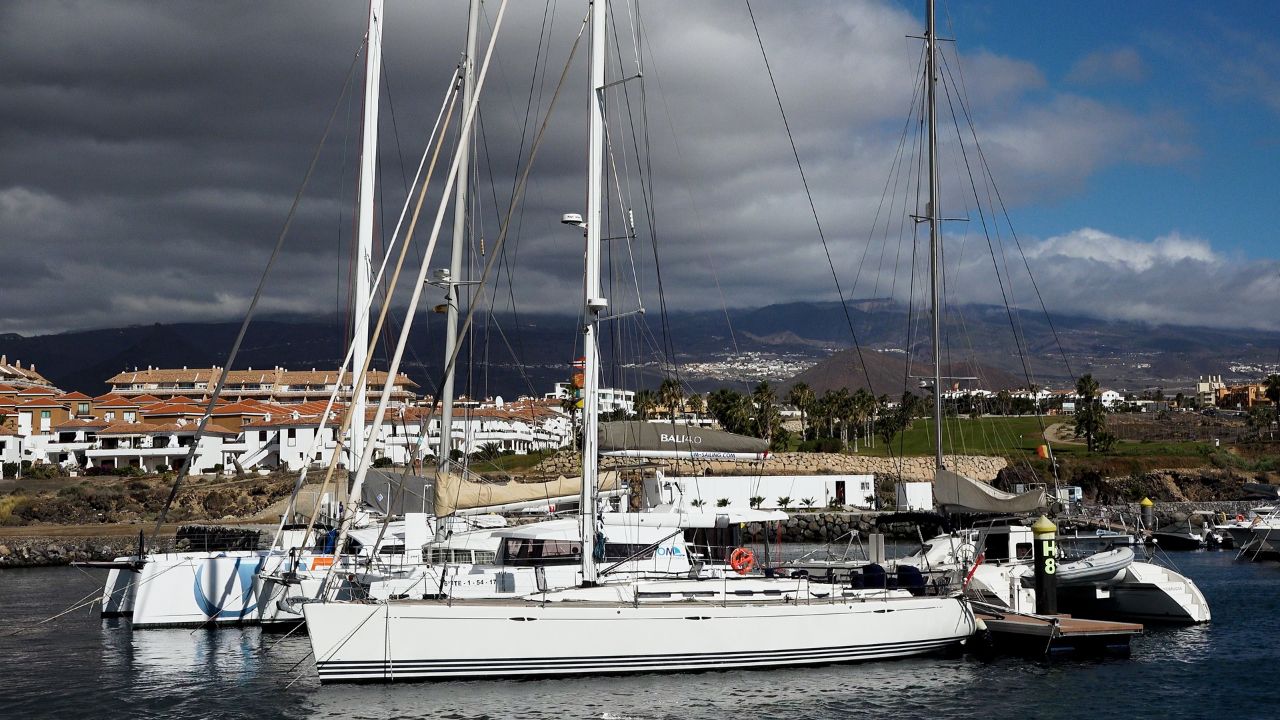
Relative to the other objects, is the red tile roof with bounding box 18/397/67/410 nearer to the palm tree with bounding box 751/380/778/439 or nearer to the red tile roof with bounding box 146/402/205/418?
the red tile roof with bounding box 146/402/205/418

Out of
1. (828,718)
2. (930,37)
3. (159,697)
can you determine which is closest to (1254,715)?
(828,718)

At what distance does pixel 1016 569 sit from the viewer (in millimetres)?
30828

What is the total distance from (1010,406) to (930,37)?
132 meters

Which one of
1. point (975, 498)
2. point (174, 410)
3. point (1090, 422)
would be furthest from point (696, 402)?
point (174, 410)

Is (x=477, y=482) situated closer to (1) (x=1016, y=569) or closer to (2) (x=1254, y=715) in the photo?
(1) (x=1016, y=569)

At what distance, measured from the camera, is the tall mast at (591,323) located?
78.1ft

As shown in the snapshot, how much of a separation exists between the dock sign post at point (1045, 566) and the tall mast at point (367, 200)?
18032 millimetres

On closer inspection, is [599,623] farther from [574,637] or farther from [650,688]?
[650,688]

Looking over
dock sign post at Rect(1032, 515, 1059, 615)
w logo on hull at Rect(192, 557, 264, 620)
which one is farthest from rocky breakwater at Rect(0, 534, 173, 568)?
dock sign post at Rect(1032, 515, 1059, 615)

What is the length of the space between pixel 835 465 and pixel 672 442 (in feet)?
188

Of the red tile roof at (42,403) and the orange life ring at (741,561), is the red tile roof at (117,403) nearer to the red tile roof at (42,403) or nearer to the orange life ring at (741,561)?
the red tile roof at (42,403)

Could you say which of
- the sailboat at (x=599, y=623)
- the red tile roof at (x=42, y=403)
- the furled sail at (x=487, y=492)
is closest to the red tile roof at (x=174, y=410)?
the red tile roof at (x=42, y=403)

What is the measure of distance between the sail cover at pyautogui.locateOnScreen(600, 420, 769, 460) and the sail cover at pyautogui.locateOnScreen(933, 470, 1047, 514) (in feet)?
17.5

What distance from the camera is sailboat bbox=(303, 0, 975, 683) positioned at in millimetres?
21516
